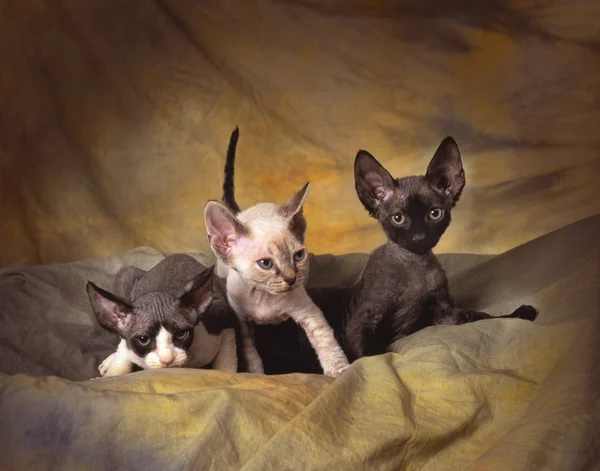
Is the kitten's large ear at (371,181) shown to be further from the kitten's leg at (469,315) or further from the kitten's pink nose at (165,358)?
the kitten's pink nose at (165,358)

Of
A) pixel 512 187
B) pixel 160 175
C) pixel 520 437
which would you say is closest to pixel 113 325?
pixel 520 437

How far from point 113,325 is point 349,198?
64.9 inches

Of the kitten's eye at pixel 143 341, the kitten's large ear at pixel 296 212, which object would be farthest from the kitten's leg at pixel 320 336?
the kitten's eye at pixel 143 341

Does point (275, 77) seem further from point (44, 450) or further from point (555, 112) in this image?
point (44, 450)

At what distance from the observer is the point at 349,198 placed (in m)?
3.65

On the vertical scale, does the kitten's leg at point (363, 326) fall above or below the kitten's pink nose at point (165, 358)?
above

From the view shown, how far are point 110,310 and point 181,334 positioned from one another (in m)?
0.21

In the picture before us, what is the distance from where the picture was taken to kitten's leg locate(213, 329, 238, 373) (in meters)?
2.38

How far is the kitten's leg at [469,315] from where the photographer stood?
2.44m

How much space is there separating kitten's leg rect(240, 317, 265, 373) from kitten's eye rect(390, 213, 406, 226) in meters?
0.55

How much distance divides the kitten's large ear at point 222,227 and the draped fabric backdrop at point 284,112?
4.28ft

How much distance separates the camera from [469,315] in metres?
2.55

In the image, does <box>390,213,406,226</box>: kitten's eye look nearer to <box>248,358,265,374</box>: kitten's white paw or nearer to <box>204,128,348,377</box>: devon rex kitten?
<box>204,128,348,377</box>: devon rex kitten

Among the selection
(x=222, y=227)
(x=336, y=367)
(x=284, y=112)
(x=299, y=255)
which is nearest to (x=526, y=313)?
(x=336, y=367)
